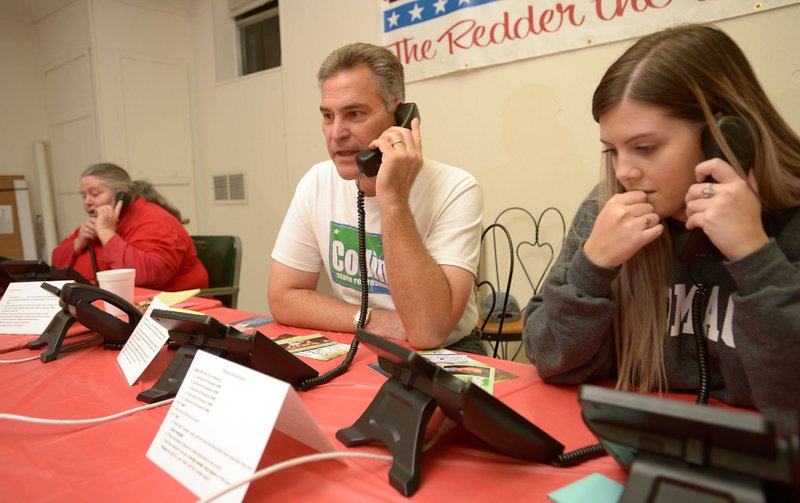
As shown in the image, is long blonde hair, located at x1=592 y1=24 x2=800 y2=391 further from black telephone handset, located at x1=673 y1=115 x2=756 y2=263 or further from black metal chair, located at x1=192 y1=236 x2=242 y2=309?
black metal chair, located at x1=192 y1=236 x2=242 y2=309

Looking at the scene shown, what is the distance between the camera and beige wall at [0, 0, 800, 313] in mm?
2141

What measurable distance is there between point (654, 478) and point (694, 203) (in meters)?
0.49

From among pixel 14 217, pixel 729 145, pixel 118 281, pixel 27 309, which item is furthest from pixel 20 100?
pixel 729 145

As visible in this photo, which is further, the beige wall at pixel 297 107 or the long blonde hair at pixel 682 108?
the beige wall at pixel 297 107

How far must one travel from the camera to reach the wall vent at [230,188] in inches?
156

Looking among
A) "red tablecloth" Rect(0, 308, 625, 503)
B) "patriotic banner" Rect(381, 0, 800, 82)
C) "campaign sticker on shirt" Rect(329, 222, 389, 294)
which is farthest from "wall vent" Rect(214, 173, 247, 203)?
"red tablecloth" Rect(0, 308, 625, 503)

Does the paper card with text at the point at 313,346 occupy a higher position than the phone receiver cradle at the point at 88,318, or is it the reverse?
the phone receiver cradle at the point at 88,318

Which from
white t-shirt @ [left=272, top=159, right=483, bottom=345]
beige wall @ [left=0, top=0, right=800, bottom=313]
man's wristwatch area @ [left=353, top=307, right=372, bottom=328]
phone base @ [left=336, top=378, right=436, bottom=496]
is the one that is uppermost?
beige wall @ [left=0, top=0, right=800, bottom=313]

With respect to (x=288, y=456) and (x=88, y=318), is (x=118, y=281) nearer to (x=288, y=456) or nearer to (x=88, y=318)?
(x=88, y=318)

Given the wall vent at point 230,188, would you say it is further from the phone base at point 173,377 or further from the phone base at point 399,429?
the phone base at point 399,429

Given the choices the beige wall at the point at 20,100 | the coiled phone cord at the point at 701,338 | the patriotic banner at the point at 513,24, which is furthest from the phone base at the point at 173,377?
the beige wall at the point at 20,100

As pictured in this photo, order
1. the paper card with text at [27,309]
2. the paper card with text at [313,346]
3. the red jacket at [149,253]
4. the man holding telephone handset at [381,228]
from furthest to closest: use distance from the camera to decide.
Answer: the red jacket at [149,253], the paper card with text at [27,309], the man holding telephone handset at [381,228], the paper card with text at [313,346]

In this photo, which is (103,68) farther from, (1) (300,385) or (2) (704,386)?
(2) (704,386)

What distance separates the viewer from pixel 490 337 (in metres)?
2.18
